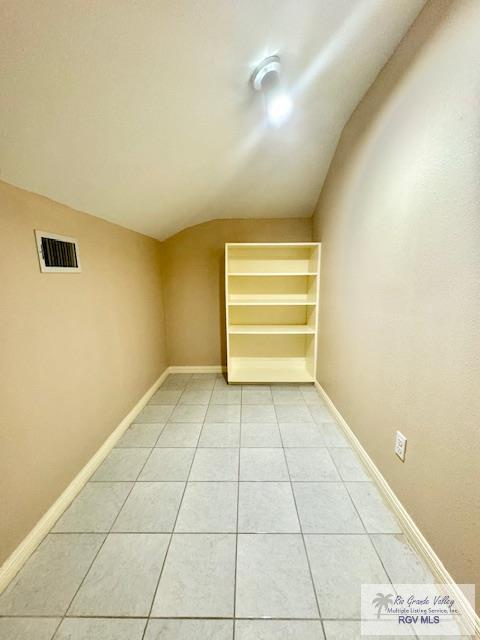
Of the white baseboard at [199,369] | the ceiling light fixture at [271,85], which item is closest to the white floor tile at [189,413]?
the white baseboard at [199,369]

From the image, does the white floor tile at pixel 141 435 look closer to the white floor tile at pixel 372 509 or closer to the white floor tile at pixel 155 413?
the white floor tile at pixel 155 413

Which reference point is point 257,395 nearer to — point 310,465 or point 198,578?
point 310,465

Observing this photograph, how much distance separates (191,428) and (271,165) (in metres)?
2.24

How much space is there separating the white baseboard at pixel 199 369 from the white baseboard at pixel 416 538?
1.82 metres

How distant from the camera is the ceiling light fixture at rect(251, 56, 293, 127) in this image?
1.15 m

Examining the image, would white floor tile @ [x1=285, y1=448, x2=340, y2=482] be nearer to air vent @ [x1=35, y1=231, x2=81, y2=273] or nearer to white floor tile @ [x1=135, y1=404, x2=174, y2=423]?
white floor tile @ [x1=135, y1=404, x2=174, y2=423]

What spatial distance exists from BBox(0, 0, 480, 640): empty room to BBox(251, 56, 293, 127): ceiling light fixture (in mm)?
10

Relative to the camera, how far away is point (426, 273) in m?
1.06

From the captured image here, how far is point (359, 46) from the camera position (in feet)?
4.06

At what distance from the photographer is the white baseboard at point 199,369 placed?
3223 mm

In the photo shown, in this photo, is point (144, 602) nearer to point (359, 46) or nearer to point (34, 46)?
point (34, 46)

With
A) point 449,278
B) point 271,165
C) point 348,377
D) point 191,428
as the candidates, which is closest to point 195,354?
point 191,428

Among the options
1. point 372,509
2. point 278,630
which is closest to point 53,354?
point 278,630

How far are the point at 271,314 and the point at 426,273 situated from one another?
2024mm
